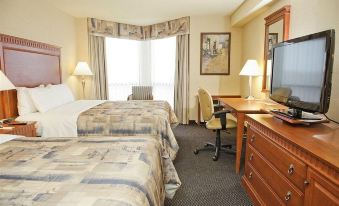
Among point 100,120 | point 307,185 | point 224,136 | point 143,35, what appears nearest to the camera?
point 307,185

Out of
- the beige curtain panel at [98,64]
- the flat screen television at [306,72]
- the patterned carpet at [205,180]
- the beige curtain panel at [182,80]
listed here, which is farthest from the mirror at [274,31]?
the beige curtain panel at [98,64]

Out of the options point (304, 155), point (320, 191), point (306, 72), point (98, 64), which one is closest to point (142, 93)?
point (98, 64)

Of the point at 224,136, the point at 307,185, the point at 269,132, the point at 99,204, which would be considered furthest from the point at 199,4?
the point at 99,204

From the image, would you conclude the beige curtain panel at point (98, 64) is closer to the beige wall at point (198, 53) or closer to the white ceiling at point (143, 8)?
the beige wall at point (198, 53)

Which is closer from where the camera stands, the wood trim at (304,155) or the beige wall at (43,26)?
the wood trim at (304,155)

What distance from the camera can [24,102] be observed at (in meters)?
2.93

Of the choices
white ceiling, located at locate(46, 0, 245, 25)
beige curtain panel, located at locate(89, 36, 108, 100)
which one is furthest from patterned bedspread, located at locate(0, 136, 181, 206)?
beige curtain panel, located at locate(89, 36, 108, 100)

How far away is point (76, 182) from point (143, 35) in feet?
15.6

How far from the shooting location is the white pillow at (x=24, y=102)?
2906 millimetres

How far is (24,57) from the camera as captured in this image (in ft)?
10.5

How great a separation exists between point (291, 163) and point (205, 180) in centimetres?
131

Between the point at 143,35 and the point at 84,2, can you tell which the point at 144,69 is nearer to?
the point at 143,35

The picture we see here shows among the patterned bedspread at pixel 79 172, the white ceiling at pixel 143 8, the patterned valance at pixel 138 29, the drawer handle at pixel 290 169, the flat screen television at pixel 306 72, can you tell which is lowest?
the drawer handle at pixel 290 169

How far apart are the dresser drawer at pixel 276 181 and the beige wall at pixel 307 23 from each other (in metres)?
0.71
